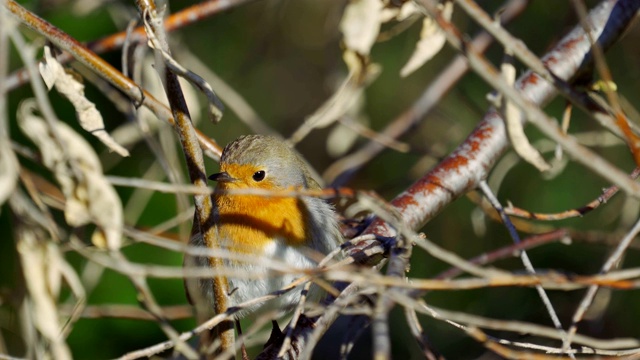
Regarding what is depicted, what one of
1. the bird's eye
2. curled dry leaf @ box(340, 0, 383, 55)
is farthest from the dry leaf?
curled dry leaf @ box(340, 0, 383, 55)

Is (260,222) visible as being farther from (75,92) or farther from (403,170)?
(403,170)

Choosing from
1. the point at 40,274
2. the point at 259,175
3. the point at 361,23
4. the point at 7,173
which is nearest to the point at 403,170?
the point at 259,175

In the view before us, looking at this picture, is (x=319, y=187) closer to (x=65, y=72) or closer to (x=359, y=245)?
(x=359, y=245)

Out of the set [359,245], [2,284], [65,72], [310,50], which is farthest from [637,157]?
[310,50]

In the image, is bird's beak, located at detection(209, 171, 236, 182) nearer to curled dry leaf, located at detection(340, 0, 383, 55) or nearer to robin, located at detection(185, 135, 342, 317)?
Result: robin, located at detection(185, 135, 342, 317)

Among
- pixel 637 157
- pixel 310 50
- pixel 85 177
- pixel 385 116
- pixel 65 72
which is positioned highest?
pixel 310 50

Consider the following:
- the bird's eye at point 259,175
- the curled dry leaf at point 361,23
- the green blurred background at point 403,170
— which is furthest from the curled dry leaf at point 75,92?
the green blurred background at point 403,170
